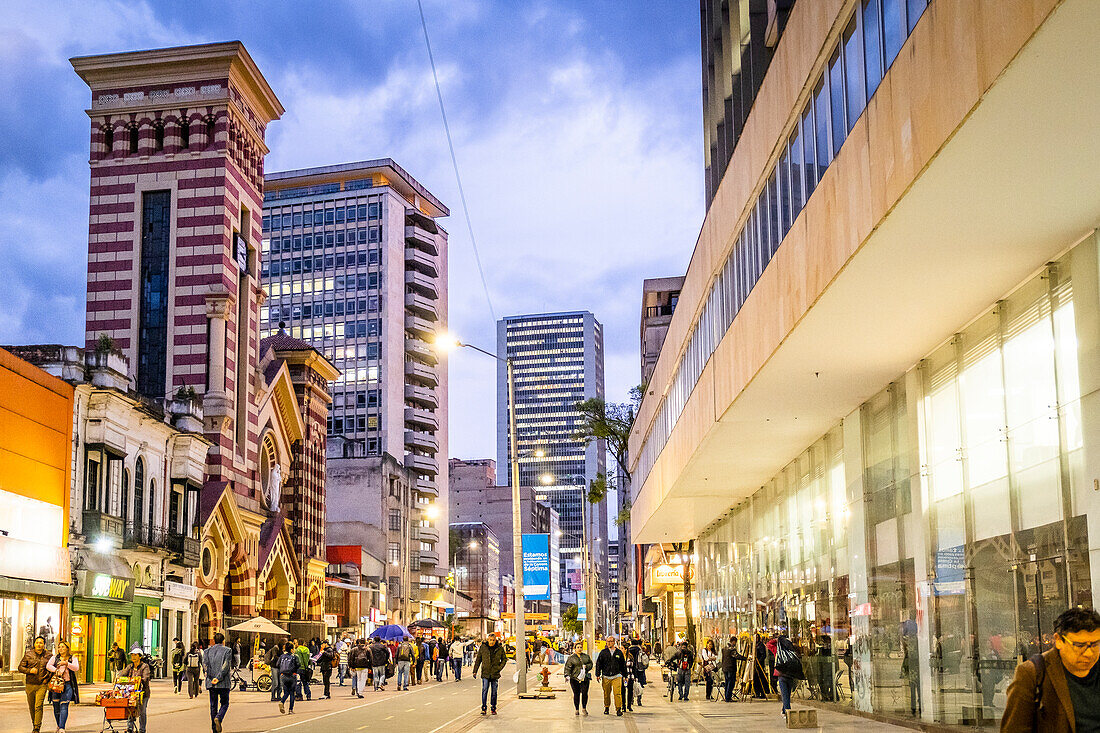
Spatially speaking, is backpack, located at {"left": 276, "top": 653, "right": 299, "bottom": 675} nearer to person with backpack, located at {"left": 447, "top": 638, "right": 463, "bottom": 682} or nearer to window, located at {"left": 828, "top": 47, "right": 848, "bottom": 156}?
person with backpack, located at {"left": 447, "top": 638, "right": 463, "bottom": 682}

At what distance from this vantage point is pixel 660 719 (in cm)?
2491

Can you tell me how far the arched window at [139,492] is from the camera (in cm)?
4778

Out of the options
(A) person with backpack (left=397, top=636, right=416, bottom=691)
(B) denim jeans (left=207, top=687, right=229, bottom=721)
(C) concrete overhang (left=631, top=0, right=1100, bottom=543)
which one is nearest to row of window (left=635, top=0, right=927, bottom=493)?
(C) concrete overhang (left=631, top=0, right=1100, bottom=543)

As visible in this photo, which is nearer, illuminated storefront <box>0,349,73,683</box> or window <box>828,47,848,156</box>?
window <box>828,47,848,156</box>

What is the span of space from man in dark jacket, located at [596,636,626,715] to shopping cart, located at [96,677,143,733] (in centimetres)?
1013

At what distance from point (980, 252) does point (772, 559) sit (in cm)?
2011

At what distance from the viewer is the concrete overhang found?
9641 mm

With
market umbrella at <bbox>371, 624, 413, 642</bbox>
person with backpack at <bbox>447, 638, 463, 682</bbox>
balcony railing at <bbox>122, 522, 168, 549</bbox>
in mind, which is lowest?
person with backpack at <bbox>447, 638, 463, 682</bbox>

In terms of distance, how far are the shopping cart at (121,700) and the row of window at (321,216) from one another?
345 ft

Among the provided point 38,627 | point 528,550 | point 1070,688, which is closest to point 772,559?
point 528,550

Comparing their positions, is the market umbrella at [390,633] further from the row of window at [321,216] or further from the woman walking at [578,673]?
the row of window at [321,216]

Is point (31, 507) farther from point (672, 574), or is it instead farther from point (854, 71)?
point (854, 71)

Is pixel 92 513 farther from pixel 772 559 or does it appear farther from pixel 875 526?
pixel 875 526

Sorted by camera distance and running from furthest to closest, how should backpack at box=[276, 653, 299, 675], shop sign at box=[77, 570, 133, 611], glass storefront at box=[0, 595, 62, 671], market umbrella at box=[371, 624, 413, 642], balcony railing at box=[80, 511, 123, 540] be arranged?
market umbrella at box=[371, 624, 413, 642] < balcony railing at box=[80, 511, 123, 540] < shop sign at box=[77, 570, 133, 611] < glass storefront at box=[0, 595, 62, 671] < backpack at box=[276, 653, 299, 675]
